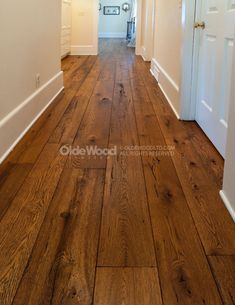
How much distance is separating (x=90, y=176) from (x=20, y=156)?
51 centimetres

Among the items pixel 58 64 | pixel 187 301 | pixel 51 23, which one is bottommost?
pixel 187 301

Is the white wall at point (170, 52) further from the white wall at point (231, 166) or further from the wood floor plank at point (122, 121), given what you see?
the white wall at point (231, 166)

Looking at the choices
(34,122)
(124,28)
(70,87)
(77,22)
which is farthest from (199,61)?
(124,28)

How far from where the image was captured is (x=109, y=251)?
1.43 m

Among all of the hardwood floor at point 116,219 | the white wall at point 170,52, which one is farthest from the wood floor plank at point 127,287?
the white wall at point 170,52

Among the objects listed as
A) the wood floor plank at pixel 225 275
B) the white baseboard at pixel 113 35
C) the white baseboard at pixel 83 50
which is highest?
the white baseboard at pixel 113 35

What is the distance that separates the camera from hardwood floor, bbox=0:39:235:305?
1234 mm

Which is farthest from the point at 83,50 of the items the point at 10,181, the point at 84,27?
the point at 10,181

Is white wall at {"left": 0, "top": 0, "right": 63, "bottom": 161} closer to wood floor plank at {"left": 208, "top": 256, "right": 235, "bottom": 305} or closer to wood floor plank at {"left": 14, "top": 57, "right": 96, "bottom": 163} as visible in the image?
wood floor plank at {"left": 14, "top": 57, "right": 96, "bottom": 163}

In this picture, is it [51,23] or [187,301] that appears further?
[51,23]

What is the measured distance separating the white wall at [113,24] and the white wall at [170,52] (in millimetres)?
10809

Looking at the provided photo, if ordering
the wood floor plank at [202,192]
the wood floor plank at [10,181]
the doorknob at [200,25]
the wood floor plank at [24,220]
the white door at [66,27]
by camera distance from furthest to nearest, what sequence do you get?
the white door at [66,27] < the doorknob at [200,25] < the wood floor plank at [10,181] < the wood floor plank at [202,192] < the wood floor plank at [24,220]

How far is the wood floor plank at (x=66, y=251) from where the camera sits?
3.93 feet

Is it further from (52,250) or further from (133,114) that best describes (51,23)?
(52,250)
